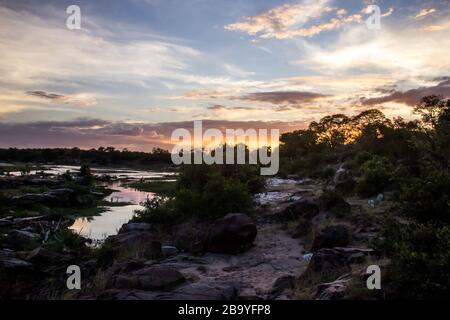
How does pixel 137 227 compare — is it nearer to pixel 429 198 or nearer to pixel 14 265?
pixel 14 265

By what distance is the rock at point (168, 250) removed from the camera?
16.0m

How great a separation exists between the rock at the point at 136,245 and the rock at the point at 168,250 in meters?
0.27

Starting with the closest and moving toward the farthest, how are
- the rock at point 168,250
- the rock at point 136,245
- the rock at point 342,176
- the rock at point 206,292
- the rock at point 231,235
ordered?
1. the rock at point 206,292
2. the rock at point 136,245
3. the rock at point 231,235
4. the rock at point 168,250
5. the rock at point 342,176

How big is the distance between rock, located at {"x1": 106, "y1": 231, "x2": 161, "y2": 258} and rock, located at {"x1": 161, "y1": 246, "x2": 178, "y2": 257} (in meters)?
0.27

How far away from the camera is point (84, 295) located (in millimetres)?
10688

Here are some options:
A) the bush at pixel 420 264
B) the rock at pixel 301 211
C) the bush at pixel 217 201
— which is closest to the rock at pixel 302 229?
the rock at pixel 301 211

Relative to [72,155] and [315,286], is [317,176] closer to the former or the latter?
[315,286]

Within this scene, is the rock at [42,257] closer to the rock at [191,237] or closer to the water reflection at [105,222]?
the rock at [191,237]

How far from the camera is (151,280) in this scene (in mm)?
10914

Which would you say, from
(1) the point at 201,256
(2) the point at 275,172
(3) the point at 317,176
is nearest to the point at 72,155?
(2) the point at 275,172

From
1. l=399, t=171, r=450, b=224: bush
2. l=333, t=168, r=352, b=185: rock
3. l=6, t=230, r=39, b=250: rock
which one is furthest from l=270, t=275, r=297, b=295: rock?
l=333, t=168, r=352, b=185: rock

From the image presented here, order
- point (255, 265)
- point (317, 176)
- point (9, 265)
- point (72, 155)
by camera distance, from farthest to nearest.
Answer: point (72, 155) < point (317, 176) < point (255, 265) < point (9, 265)

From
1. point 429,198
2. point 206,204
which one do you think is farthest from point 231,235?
point 429,198

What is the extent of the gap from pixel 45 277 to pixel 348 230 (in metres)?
10.5
